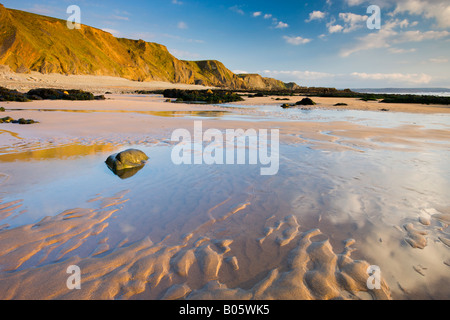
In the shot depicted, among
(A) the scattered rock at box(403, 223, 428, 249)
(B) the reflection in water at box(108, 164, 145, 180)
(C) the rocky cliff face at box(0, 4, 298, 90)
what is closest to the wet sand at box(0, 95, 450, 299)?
(A) the scattered rock at box(403, 223, 428, 249)

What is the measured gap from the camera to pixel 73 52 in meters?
59.4

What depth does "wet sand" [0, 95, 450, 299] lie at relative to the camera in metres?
1.76

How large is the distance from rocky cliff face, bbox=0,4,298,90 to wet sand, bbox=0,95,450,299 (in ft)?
195

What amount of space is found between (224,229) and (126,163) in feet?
9.35

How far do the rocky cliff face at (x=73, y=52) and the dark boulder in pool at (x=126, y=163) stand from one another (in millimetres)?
58357

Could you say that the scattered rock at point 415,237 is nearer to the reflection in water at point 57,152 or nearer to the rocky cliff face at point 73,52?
the reflection in water at point 57,152

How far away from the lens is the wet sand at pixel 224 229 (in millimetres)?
1758

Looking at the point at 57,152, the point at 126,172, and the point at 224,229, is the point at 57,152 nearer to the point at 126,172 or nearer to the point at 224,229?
the point at 126,172

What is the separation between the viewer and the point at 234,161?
4.98m

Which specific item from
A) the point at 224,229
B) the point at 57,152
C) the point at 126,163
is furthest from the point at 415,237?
the point at 57,152
